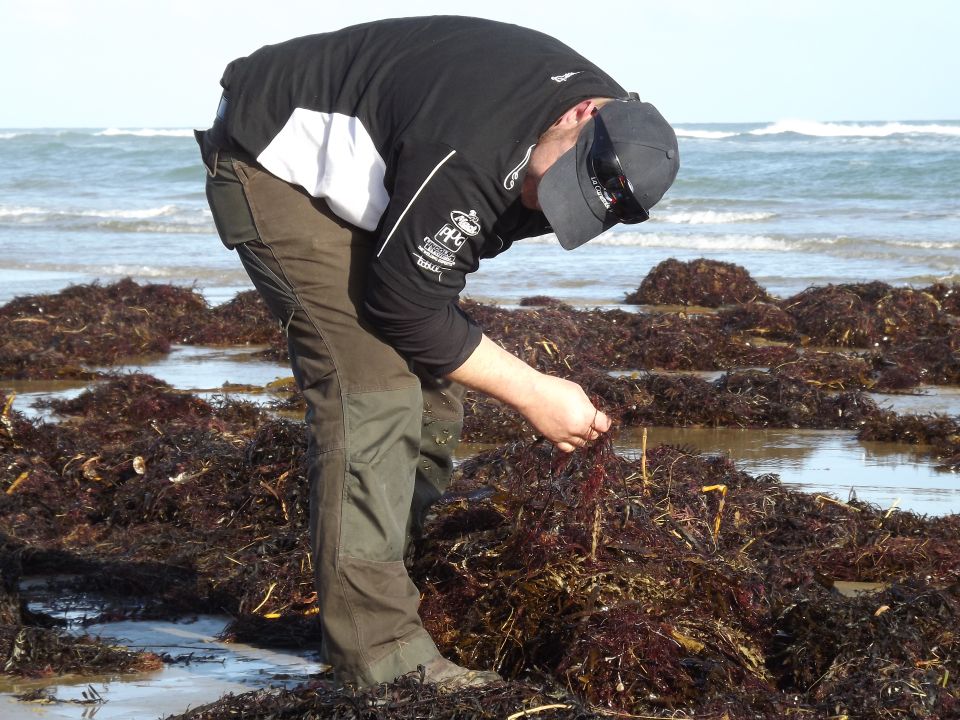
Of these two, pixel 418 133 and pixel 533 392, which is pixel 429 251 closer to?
pixel 418 133

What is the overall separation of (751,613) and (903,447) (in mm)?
3058

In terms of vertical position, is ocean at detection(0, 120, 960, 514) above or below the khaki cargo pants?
below

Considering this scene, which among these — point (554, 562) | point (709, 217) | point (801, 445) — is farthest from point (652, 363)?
point (709, 217)

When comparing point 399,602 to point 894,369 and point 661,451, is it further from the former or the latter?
point 894,369

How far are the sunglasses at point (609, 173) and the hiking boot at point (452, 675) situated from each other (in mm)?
1127

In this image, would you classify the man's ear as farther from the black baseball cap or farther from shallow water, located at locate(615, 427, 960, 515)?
shallow water, located at locate(615, 427, 960, 515)

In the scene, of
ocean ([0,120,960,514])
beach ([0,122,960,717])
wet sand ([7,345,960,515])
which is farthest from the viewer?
ocean ([0,120,960,514])

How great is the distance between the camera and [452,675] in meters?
2.64

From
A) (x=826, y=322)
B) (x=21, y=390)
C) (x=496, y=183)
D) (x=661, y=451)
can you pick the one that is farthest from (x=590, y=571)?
(x=826, y=322)

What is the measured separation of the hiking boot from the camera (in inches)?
103

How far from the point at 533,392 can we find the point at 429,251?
1.65 feet

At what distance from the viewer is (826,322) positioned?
28.6ft

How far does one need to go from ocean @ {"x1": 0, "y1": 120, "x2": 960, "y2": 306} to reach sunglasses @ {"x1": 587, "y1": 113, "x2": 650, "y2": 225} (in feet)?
29.4

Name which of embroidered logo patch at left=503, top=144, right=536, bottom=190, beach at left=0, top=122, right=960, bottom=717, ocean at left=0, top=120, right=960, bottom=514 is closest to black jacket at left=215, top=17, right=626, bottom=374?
embroidered logo patch at left=503, top=144, right=536, bottom=190
